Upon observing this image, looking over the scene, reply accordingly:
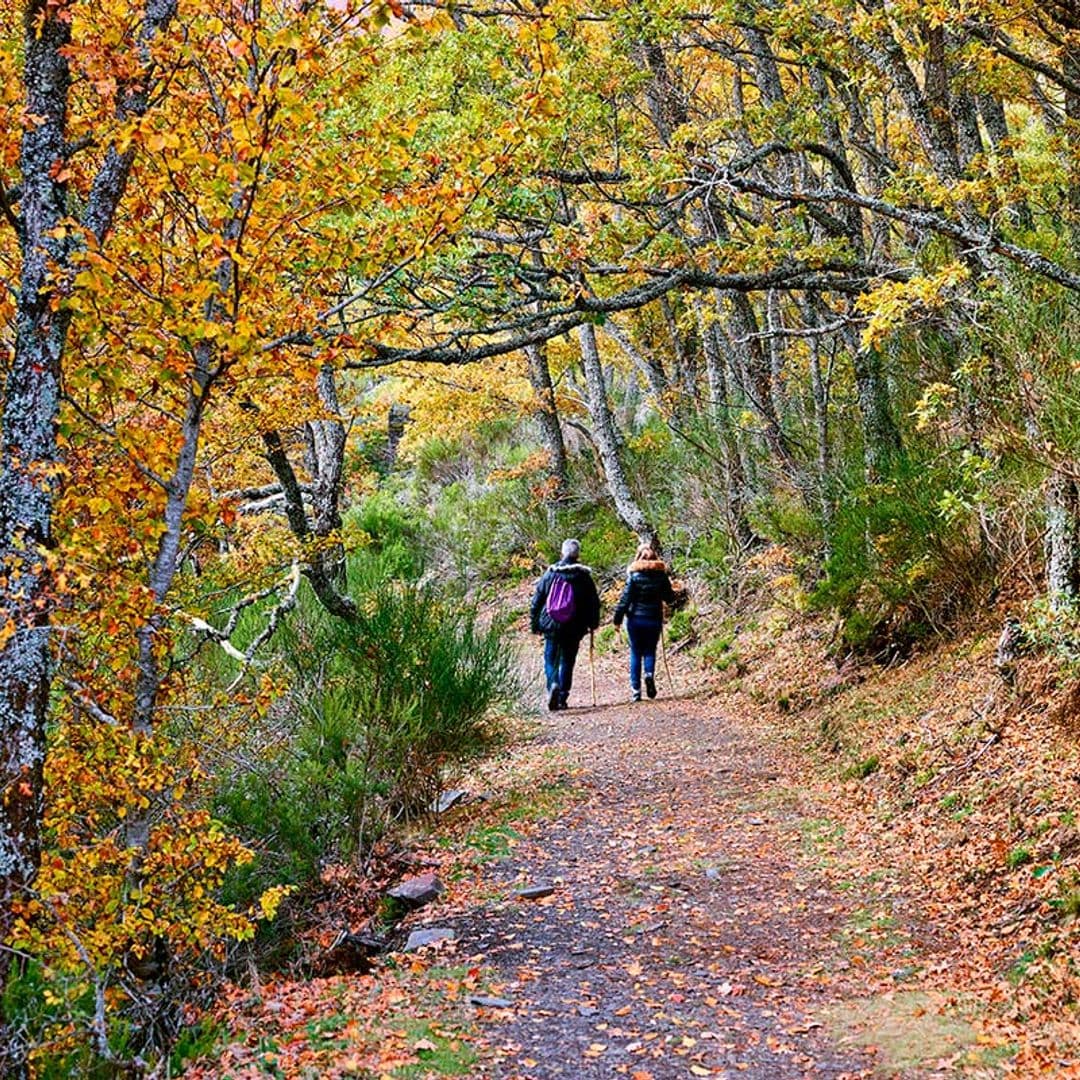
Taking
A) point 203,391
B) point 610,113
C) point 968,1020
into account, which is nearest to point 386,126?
point 203,391

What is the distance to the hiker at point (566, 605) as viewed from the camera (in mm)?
11078

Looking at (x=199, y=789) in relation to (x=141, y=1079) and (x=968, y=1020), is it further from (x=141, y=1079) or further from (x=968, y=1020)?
(x=968, y=1020)

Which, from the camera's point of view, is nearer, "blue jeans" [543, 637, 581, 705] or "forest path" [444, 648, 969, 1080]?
"forest path" [444, 648, 969, 1080]

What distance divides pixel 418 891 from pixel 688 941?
1685 mm

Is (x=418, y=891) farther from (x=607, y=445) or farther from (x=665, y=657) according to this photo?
(x=607, y=445)

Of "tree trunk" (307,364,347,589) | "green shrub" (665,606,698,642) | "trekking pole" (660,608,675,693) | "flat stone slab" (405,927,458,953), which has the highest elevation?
"tree trunk" (307,364,347,589)

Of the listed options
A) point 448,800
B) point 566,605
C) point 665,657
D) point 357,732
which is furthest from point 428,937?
point 665,657

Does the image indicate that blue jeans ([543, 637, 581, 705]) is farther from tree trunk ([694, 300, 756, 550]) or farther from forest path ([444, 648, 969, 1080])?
forest path ([444, 648, 969, 1080])

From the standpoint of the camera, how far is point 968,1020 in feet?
12.5

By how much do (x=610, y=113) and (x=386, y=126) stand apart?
16.1ft

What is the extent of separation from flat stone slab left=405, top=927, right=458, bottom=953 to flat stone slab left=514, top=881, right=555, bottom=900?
0.55 m

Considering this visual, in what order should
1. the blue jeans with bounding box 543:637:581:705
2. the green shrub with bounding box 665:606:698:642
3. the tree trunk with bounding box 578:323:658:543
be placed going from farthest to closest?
the tree trunk with bounding box 578:323:658:543 → the green shrub with bounding box 665:606:698:642 → the blue jeans with bounding box 543:637:581:705

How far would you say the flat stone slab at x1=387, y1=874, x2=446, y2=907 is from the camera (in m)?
5.85

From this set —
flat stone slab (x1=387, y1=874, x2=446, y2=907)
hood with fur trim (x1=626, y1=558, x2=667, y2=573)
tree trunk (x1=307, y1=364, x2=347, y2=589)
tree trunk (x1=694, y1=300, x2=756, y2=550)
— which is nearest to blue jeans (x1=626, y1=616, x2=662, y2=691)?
hood with fur trim (x1=626, y1=558, x2=667, y2=573)
